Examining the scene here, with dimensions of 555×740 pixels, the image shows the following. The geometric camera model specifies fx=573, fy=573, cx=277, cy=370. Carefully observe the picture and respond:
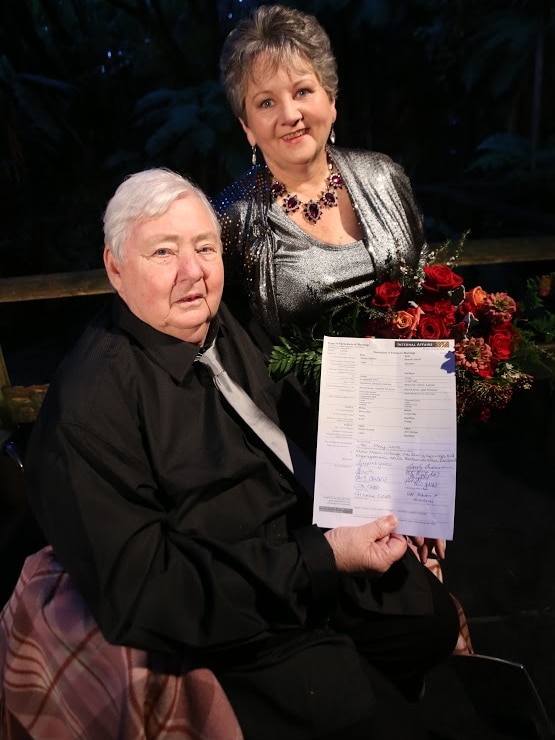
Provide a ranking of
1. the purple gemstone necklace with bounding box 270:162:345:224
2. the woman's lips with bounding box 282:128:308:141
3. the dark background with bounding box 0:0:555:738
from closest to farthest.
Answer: the woman's lips with bounding box 282:128:308:141, the purple gemstone necklace with bounding box 270:162:345:224, the dark background with bounding box 0:0:555:738

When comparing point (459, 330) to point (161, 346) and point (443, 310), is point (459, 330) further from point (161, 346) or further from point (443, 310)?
point (161, 346)

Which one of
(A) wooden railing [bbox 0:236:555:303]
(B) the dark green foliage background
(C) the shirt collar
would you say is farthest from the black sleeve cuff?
(B) the dark green foliage background

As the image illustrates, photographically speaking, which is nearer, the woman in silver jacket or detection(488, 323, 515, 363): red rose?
detection(488, 323, 515, 363): red rose

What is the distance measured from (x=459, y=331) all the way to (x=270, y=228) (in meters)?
0.77

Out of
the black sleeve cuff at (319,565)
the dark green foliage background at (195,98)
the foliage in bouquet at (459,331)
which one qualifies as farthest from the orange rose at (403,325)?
the dark green foliage background at (195,98)

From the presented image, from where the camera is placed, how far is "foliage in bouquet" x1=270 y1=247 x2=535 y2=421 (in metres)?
1.66

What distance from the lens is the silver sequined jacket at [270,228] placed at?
2.03 metres

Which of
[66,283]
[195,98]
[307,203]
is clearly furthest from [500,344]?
[195,98]

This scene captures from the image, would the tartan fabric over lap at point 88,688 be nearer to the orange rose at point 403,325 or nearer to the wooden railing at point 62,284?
the orange rose at point 403,325

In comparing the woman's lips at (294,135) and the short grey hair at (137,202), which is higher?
the woman's lips at (294,135)

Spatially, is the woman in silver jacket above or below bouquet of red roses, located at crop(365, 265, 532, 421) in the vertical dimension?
above

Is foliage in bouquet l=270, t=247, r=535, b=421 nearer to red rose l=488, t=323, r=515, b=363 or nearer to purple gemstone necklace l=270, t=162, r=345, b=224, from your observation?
red rose l=488, t=323, r=515, b=363

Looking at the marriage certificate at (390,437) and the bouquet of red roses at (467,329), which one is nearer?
the marriage certificate at (390,437)

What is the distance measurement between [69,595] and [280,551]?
537 millimetres
